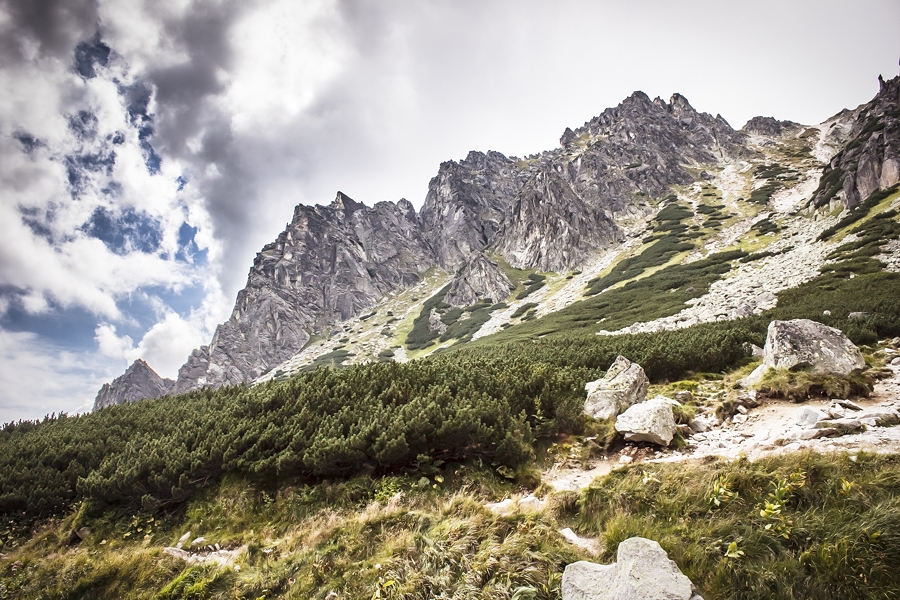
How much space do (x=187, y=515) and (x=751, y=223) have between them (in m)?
72.6

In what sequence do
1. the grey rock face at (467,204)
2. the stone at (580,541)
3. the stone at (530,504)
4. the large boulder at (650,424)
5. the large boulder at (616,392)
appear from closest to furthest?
1. the stone at (580,541)
2. the stone at (530,504)
3. the large boulder at (650,424)
4. the large boulder at (616,392)
5. the grey rock face at (467,204)

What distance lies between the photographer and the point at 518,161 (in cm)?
16975

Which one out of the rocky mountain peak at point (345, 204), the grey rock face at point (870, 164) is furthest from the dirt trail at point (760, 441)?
the rocky mountain peak at point (345, 204)

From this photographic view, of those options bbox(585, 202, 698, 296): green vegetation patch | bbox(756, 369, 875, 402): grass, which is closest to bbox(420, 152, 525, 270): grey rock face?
bbox(585, 202, 698, 296): green vegetation patch

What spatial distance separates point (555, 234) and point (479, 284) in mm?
21708

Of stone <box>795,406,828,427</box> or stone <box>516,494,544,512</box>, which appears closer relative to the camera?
stone <box>516,494,544,512</box>

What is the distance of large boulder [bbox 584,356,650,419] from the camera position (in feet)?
33.0

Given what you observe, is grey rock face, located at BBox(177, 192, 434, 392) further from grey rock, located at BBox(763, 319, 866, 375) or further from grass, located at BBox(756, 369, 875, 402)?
grass, located at BBox(756, 369, 875, 402)

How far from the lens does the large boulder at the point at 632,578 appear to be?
3.57m

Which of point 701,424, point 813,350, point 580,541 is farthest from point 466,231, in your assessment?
point 580,541

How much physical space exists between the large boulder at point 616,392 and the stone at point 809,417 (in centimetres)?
355

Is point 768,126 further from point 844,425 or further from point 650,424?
Answer: point 650,424

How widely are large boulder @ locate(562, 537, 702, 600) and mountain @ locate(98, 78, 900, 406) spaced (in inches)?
993

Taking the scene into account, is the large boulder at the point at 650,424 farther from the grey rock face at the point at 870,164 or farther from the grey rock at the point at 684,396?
the grey rock face at the point at 870,164
